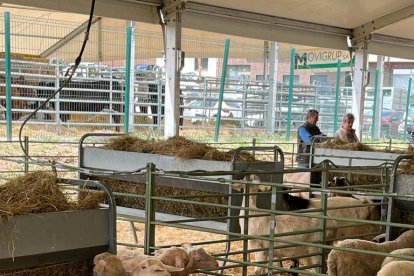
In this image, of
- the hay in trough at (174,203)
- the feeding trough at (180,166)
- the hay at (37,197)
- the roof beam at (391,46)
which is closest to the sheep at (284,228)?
the feeding trough at (180,166)

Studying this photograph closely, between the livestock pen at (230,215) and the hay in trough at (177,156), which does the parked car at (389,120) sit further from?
the hay in trough at (177,156)

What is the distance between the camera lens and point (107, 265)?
10.6ft

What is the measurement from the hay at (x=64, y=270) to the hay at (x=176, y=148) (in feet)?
8.28

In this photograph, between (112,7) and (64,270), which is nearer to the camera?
(64,270)

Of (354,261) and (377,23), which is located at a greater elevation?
(377,23)

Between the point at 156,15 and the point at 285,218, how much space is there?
413 centimetres

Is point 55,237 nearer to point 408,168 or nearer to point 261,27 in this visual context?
point 408,168

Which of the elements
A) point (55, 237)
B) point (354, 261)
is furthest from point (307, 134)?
point (55, 237)

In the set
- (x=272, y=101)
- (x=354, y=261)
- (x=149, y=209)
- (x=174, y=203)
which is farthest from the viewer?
(x=272, y=101)

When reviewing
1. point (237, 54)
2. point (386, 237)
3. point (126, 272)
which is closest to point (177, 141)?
point (386, 237)

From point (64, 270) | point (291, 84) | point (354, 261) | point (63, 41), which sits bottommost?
point (354, 261)

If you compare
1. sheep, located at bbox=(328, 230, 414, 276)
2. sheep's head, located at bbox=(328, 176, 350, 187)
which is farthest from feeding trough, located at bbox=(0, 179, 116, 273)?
sheep's head, located at bbox=(328, 176, 350, 187)

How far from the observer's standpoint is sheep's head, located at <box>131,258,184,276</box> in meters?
3.45

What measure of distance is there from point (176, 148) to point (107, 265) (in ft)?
10.1
